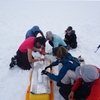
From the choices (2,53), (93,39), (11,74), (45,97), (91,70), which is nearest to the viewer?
(91,70)

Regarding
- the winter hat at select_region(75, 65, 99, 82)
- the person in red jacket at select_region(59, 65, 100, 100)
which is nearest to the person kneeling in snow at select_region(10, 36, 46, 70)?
the person in red jacket at select_region(59, 65, 100, 100)

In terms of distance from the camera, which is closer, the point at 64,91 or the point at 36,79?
the point at 64,91

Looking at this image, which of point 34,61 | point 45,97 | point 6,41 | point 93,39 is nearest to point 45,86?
point 45,97

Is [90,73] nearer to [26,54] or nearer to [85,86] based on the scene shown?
[85,86]

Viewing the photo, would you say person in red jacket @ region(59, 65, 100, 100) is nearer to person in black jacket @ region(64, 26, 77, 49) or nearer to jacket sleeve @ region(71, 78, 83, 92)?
jacket sleeve @ region(71, 78, 83, 92)

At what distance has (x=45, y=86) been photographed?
9.00ft

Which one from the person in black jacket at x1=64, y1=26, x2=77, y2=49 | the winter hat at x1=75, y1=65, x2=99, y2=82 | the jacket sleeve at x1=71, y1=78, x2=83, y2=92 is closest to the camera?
the winter hat at x1=75, y1=65, x2=99, y2=82

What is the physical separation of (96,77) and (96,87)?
6.8 inches

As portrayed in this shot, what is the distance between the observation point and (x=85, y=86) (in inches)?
97.1

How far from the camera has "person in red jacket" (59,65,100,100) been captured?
1998 mm

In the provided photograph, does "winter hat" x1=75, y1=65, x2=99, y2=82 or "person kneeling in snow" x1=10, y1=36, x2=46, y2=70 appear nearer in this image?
"winter hat" x1=75, y1=65, x2=99, y2=82

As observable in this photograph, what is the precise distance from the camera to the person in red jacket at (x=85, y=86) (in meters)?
2.00

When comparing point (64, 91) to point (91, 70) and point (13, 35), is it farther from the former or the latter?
point (13, 35)

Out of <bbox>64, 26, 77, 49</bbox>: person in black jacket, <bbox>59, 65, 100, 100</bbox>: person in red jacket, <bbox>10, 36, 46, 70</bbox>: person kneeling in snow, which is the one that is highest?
<bbox>64, 26, 77, 49</bbox>: person in black jacket
